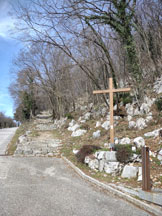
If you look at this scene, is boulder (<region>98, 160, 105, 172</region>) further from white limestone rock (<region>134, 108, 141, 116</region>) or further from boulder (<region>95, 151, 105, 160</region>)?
white limestone rock (<region>134, 108, 141, 116</region>)

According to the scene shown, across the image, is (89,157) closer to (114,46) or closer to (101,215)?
(101,215)

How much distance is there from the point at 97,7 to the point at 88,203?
39.2 feet

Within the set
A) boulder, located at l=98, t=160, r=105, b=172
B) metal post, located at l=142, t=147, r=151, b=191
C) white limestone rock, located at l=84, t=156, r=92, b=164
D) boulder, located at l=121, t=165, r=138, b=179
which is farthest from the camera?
white limestone rock, located at l=84, t=156, r=92, b=164

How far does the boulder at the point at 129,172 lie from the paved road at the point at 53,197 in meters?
1.10

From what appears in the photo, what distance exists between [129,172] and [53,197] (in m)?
2.48

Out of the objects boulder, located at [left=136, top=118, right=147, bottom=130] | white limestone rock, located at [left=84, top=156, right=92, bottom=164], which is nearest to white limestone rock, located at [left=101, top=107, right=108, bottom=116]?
boulder, located at [left=136, top=118, right=147, bottom=130]

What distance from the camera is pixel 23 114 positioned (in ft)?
130

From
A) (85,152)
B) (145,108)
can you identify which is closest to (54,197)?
(85,152)

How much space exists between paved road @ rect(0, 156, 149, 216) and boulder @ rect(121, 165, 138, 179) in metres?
1.10

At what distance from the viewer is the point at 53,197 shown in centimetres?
501

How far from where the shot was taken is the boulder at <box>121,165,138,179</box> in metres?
6.14

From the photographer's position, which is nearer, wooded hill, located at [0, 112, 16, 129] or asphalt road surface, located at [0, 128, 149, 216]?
asphalt road surface, located at [0, 128, 149, 216]

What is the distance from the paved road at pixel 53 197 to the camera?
13.8 ft

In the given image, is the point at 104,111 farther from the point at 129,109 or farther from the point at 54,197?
the point at 54,197
